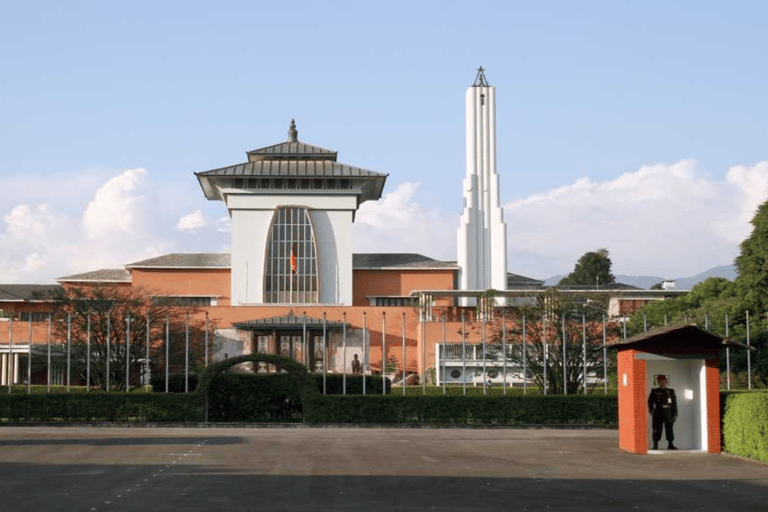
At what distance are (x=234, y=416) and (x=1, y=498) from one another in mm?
23059

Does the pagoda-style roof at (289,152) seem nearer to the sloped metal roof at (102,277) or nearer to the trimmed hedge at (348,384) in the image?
the sloped metal roof at (102,277)

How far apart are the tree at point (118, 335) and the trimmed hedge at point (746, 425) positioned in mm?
29660

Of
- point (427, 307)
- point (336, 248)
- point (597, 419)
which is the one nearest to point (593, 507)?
point (597, 419)

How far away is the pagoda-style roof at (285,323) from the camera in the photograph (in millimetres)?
72250

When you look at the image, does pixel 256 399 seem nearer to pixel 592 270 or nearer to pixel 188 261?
pixel 188 261

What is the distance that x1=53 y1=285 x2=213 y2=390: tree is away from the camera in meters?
51.7

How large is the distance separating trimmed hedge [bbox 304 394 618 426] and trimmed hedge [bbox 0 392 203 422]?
13.1 ft

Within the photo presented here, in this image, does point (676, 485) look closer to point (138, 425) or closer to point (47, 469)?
point (47, 469)

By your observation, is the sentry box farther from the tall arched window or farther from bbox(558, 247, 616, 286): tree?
bbox(558, 247, 616, 286): tree

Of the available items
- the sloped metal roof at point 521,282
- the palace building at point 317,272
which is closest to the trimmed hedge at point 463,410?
the palace building at point 317,272

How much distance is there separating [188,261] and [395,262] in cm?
1527

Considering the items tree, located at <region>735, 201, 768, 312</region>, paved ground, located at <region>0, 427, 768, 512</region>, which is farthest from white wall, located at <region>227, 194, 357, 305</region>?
paved ground, located at <region>0, 427, 768, 512</region>

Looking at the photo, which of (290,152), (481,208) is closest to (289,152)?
(290,152)

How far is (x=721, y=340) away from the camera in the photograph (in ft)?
74.2
